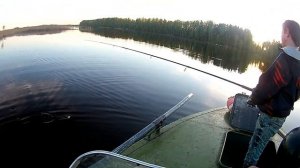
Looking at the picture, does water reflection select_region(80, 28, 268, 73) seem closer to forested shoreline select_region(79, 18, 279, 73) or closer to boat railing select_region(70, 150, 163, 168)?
forested shoreline select_region(79, 18, 279, 73)

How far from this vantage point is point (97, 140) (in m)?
13.3

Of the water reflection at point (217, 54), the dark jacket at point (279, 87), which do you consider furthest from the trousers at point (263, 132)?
the water reflection at point (217, 54)

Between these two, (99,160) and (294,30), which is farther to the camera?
(294,30)

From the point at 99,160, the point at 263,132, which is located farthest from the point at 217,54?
the point at 99,160

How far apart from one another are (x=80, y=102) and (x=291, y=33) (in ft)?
49.4

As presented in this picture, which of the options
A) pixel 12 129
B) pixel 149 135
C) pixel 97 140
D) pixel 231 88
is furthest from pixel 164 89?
pixel 149 135

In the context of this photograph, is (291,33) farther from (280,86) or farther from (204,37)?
(204,37)

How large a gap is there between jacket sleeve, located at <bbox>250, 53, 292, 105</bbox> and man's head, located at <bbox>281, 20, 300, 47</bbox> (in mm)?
249

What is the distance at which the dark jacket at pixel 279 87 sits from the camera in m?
4.62

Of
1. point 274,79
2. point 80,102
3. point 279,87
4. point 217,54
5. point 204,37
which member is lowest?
point 217,54

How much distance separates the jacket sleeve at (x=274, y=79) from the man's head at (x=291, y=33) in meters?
0.25

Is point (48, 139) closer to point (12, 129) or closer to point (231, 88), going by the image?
point (12, 129)

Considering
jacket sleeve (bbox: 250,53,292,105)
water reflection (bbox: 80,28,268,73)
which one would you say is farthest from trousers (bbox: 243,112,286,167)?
water reflection (bbox: 80,28,268,73)

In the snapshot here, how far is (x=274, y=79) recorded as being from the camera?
467cm
